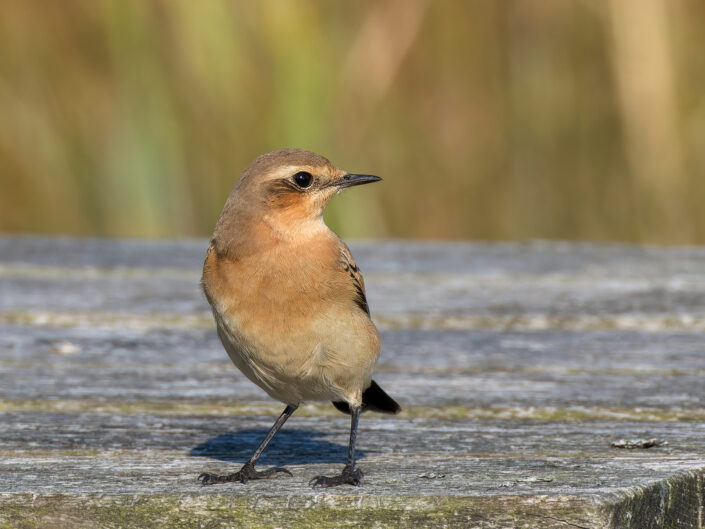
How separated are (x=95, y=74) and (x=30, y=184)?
67 centimetres

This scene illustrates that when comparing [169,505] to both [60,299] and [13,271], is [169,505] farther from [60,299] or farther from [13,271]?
[13,271]

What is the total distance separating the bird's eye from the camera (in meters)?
3.24

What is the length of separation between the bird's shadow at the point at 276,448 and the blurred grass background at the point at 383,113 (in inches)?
111

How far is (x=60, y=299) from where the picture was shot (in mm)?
4543

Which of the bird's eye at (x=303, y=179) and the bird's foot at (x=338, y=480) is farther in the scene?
the bird's eye at (x=303, y=179)

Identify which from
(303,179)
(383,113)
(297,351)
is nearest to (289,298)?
(297,351)

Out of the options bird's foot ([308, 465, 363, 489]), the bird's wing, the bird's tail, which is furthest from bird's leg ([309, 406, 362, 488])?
the bird's wing

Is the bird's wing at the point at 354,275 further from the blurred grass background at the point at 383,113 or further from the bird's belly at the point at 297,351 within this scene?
the blurred grass background at the point at 383,113

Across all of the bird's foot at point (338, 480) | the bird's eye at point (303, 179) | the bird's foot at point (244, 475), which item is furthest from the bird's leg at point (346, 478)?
the bird's eye at point (303, 179)

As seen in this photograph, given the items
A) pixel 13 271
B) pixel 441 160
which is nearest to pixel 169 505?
pixel 13 271

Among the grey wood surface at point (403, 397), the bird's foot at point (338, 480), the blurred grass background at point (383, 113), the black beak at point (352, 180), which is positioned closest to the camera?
the grey wood surface at point (403, 397)

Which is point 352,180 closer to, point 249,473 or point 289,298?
point 289,298

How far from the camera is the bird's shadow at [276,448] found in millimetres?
2889

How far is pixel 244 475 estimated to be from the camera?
8.44ft
